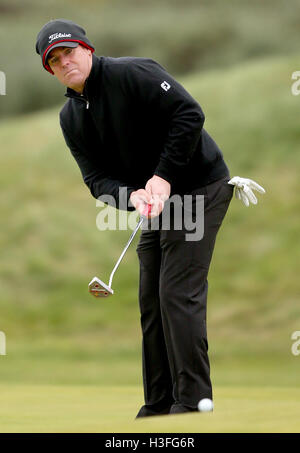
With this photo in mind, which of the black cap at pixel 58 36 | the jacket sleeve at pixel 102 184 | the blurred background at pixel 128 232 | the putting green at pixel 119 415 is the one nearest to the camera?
the putting green at pixel 119 415

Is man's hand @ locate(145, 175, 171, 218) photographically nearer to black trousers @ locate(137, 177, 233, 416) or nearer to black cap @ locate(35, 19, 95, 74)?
black trousers @ locate(137, 177, 233, 416)

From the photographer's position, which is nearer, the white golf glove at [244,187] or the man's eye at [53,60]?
the man's eye at [53,60]

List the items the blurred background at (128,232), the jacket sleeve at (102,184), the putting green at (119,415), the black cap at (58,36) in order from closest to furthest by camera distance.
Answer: the putting green at (119,415) → the black cap at (58,36) → the jacket sleeve at (102,184) → the blurred background at (128,232)

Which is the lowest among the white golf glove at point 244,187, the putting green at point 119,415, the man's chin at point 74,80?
the putting green at point 119,415

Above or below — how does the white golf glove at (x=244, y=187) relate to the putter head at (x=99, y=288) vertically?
above

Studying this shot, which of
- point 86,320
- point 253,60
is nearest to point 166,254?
point 86,320

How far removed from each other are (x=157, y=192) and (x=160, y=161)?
0.11 meters

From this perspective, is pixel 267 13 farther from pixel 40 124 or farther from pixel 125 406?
pixel 125 406

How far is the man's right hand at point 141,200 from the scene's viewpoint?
2.72 meters

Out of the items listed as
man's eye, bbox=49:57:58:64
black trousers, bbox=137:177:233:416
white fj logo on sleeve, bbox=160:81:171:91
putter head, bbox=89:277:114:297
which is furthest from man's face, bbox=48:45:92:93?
putter head, bbox=89:277:114:297

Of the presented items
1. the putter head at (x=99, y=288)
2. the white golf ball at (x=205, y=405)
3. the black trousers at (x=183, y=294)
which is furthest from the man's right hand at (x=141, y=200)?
the white golf ball at (x=205, y=405)

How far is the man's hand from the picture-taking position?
8.84 ft

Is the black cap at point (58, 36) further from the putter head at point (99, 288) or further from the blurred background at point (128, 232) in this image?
the blurred background at point (128, 232)

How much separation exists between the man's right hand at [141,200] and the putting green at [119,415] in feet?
2.14
